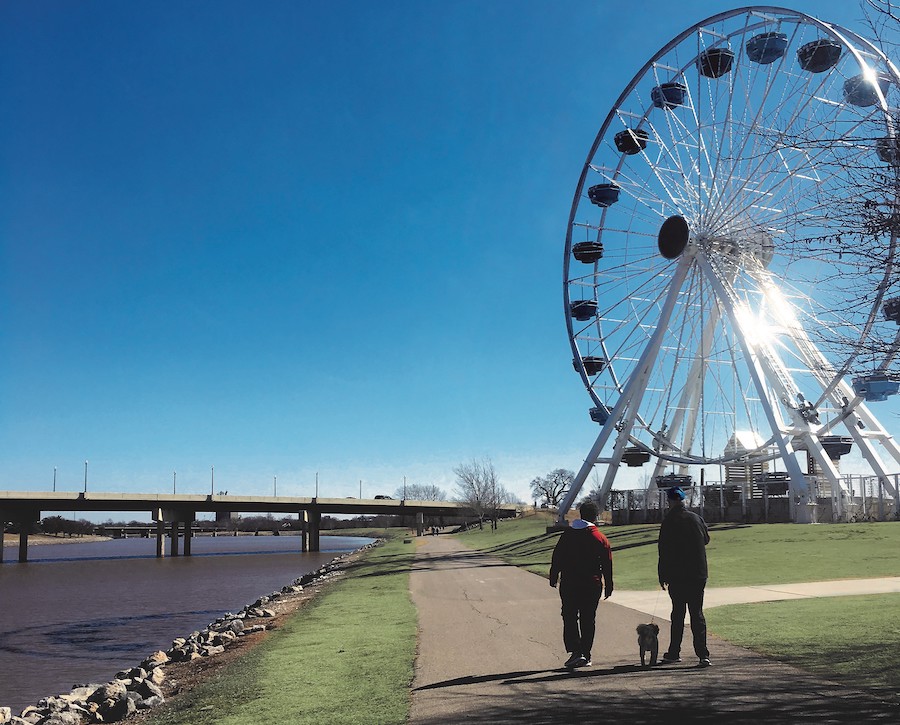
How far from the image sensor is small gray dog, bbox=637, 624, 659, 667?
8.94 meters

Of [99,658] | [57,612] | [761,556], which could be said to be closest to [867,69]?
[761,556]

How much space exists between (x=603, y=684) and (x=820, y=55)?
29937mm

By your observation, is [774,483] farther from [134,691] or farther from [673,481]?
[134,691]

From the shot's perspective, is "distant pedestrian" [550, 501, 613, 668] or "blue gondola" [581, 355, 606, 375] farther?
"blue gondola" [581, 355, 606, 375]

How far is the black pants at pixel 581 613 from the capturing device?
30.0ft

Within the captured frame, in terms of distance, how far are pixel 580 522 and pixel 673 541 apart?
1.02 metres

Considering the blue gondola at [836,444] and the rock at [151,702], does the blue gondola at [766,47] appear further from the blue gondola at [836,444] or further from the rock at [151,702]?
the rock at [151,702]

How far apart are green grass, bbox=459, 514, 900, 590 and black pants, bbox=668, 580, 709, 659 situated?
388 inches

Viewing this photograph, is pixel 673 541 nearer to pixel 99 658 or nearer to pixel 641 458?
pixel 99 658

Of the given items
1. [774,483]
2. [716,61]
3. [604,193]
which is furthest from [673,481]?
[716,61]

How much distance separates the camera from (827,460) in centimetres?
3584

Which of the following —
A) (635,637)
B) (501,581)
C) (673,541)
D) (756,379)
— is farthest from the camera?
(756,379)

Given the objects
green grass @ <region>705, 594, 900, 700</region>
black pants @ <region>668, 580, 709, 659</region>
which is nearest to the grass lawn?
green grass @ <region>705, 594, 900, 700</region>

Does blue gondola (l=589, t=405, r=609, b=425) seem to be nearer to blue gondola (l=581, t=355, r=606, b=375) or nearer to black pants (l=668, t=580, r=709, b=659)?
blue gondola (l=581, t=355, r=606, b=375)
